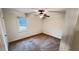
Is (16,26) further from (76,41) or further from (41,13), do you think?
(76,41)

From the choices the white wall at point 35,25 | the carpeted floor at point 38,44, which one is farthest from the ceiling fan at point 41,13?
the carpeted floor at point 38,44

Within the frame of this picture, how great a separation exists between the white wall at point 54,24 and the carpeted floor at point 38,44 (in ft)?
0.15

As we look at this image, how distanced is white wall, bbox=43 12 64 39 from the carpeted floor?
0.15ft

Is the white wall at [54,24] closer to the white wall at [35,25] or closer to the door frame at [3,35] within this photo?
the white wall at [35,25]

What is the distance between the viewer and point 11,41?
0.81 m

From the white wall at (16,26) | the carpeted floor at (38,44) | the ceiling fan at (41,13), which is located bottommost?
the carpeted floor at (38,44)

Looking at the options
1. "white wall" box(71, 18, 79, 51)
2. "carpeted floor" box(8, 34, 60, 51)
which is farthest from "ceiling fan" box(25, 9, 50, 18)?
"white wall" box(71, 18, 79, 51)

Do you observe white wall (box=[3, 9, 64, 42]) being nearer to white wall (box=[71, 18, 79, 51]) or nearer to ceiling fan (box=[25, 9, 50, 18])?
ceiling fan (box=[25, 9, 50, 18])

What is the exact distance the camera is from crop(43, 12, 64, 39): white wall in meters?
0.78

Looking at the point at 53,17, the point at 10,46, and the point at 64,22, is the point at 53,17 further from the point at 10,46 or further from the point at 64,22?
the point at 10,46

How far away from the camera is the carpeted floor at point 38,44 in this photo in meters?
0.80

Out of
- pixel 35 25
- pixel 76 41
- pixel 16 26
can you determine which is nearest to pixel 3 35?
pixel 16 26
